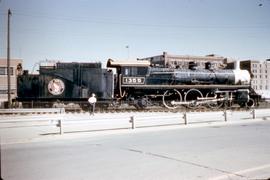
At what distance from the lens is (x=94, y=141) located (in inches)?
437

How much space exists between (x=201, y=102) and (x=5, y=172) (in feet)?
65.9

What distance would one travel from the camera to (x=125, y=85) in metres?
23.1

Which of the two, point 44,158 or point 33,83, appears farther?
point 33,83

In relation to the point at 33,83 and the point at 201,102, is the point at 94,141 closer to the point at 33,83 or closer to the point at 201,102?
the point at 33,83

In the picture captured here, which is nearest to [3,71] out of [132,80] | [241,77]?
[132,80]

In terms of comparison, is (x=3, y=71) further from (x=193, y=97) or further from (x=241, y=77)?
(x=241, y=77)

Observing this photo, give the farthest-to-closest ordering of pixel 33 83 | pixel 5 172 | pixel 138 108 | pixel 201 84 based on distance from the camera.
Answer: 1. pixel 201 84
2. pixel 138 108
3. pixel 33 83
4. pixel 5 172

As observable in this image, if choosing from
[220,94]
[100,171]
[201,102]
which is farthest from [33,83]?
[100,171]

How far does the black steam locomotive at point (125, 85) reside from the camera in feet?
72.2

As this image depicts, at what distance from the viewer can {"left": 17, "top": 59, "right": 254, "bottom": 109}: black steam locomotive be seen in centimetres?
2202

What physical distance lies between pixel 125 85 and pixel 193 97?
18.8ft

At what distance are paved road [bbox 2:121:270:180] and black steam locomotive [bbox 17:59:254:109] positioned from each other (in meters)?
10.9

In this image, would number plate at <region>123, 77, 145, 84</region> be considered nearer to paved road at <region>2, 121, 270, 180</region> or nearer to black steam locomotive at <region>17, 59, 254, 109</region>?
black steam locomotive at <region>17, 59, 254, 109</region>

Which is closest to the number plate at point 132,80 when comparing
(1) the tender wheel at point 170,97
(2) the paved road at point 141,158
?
(1) the tender wheel at point 170,97
